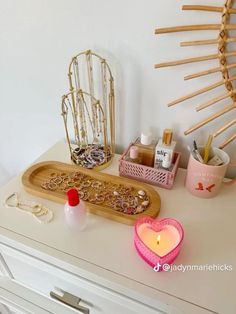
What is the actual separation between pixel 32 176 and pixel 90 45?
0.42 meters

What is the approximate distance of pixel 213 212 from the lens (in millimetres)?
623

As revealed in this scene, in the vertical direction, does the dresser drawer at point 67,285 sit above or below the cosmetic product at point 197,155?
below

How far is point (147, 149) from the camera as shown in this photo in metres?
0.71

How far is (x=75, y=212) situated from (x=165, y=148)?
11.7 inches

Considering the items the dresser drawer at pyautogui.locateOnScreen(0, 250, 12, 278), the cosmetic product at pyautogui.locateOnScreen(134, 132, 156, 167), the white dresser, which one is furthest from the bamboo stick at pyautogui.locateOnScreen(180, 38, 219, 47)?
the dresser drawer at pyautogui.locateOnScreen(0, 250, 12, 278)

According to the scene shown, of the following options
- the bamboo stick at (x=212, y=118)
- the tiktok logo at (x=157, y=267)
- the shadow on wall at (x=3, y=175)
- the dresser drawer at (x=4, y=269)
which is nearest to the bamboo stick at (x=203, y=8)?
the bamboo stick at (x=212, y=118)

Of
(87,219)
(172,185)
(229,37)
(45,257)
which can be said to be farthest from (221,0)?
(45,257)

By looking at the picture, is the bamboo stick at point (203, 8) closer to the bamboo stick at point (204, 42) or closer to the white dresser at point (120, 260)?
the bamboo stick at point (204, 42)

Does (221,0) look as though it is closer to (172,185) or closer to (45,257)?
(172,185)

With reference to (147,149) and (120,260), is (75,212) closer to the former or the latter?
(120,260)

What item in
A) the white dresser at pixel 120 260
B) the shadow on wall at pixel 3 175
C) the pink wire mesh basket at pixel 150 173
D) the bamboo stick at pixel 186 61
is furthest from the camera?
the shadow on wall at pixel 3 175

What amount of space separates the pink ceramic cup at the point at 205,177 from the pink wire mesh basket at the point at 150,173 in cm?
5

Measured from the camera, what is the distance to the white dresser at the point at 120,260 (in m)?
0.47

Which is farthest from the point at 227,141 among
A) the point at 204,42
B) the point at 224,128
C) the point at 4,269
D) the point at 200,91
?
the point at 4,269
